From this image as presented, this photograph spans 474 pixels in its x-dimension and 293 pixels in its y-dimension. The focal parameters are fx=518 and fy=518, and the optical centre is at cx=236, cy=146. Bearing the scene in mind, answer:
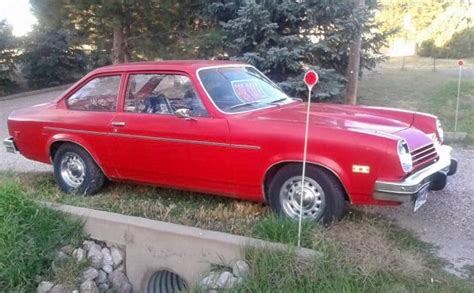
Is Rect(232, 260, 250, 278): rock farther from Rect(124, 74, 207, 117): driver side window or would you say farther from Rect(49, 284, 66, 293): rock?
Rect(49, 284, 66, 293): rock

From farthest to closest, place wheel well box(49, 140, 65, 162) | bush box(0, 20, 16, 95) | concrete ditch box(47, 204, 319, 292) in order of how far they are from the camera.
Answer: bush box(0, 20, 16, 95)
wheel well box(49, 140, 65, 162)
concrete ditch box(47, 204, 319, 292)

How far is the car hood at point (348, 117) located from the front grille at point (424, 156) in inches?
10.0

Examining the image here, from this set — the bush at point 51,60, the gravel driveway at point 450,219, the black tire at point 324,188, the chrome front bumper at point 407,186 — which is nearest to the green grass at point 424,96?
the gravel driveway at point 450,219

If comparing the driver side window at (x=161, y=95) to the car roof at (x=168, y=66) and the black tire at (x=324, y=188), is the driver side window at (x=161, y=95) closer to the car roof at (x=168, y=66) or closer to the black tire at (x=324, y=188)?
the car roof at (x=168, y=66)

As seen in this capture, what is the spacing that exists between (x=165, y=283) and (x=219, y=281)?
111 centimetres

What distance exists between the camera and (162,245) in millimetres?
4660

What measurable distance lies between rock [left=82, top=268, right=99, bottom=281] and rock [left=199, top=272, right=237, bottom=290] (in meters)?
1.16

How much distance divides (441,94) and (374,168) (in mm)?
10558

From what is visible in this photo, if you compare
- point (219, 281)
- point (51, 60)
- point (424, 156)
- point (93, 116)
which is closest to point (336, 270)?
point (219, 281)

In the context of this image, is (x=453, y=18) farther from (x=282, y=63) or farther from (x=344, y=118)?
(x=344, y=118)

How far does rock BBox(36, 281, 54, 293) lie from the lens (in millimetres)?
4762

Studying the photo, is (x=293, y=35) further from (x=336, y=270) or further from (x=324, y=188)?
(x=336, y=270)

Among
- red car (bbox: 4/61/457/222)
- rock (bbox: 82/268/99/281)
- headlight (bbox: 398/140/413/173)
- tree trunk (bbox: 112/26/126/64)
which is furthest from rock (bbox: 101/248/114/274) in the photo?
tree trunk (bbox: 112/26/126/64)

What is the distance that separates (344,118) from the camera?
4.80 meters
